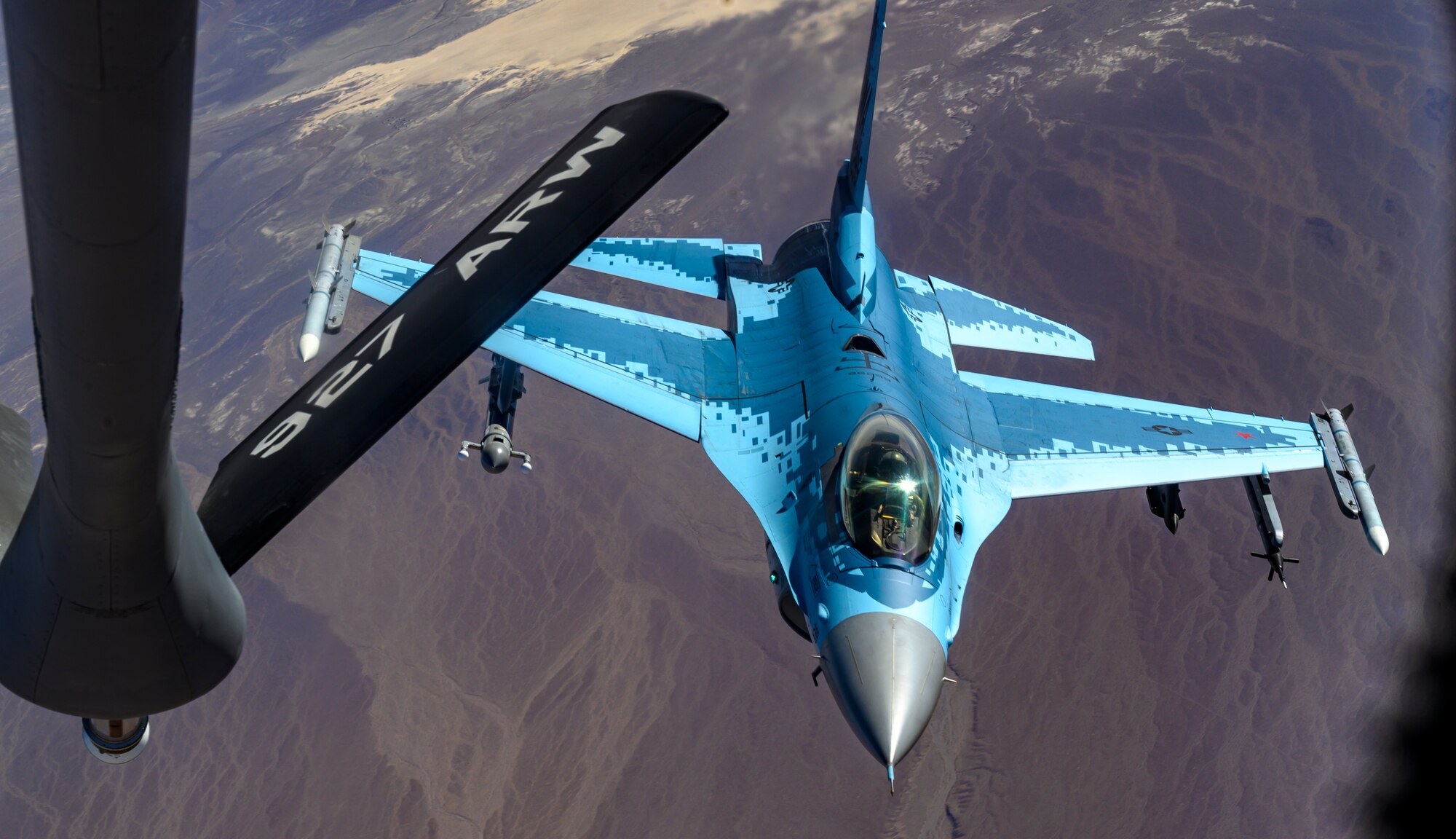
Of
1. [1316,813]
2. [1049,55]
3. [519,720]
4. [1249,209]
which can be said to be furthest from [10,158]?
[1316,813]

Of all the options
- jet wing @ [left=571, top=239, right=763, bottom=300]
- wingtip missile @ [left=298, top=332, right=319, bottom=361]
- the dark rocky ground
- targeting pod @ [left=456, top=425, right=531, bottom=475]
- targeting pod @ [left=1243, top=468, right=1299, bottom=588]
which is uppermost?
wingtip missile @ [left=298, top=332, right=319, bottom=361]

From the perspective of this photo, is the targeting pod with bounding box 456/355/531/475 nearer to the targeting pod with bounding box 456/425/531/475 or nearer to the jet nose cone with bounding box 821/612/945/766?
the targeting pod with bounding box 456/425/531/475

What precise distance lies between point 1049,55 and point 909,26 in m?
12.8

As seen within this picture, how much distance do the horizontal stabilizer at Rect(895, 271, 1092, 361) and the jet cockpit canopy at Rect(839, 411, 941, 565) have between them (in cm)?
1089

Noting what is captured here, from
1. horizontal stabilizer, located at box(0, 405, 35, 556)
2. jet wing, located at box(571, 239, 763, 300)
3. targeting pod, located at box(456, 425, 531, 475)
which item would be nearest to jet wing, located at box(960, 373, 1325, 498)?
jet wing, located at box(571, 239, 763, 300)

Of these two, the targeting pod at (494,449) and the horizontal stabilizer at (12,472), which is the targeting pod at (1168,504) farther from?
the horizontal stabilizer at (12,472)

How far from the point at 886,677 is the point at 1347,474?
15.0 m

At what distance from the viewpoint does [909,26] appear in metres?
90.6

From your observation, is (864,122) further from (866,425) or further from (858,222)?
(866,425)

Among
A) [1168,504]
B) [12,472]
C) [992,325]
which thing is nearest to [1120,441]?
[1168,504]

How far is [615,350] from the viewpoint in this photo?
2603 centimetres

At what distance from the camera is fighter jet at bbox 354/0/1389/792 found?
60.5 ft

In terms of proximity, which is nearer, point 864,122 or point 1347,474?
point 1347,474

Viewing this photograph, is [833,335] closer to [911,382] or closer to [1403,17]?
[911,382]
